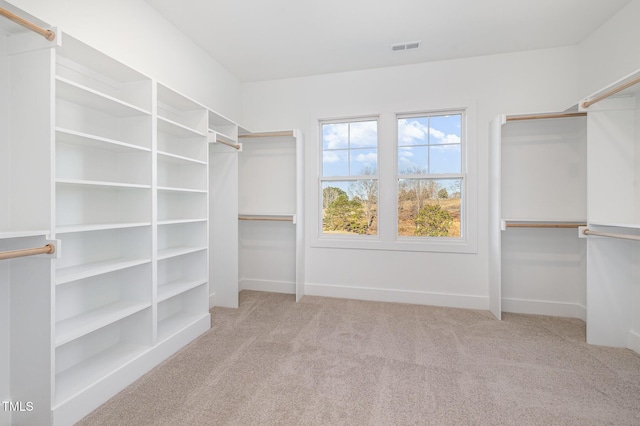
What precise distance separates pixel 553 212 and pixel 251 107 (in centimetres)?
388

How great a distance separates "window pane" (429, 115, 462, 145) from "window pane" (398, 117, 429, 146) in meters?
0.07

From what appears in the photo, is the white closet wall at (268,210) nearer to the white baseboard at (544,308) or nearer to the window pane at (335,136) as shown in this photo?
the window pane at (335,136)

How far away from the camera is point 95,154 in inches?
80.9

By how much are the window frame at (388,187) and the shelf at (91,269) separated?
2200 mm

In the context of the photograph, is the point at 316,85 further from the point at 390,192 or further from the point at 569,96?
the point at 569,96

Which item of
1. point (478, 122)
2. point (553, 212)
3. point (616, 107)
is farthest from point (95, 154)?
point (553, 212)

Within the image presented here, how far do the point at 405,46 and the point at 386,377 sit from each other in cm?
317

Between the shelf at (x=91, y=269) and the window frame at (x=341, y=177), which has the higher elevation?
the window frame at (x=341, y=177)

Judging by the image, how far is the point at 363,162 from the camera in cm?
380

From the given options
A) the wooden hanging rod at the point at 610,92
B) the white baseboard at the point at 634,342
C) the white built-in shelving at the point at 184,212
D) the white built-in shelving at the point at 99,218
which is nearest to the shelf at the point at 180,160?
the white built-in shelving at the point at 184,212

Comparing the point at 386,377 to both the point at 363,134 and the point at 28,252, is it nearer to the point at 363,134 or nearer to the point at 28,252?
the point at 28,252

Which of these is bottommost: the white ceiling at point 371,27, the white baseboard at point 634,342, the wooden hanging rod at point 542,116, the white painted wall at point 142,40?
the white baseboard at point 634,342

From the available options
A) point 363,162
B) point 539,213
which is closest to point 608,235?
point 539,213

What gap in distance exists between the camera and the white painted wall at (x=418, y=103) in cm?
322
